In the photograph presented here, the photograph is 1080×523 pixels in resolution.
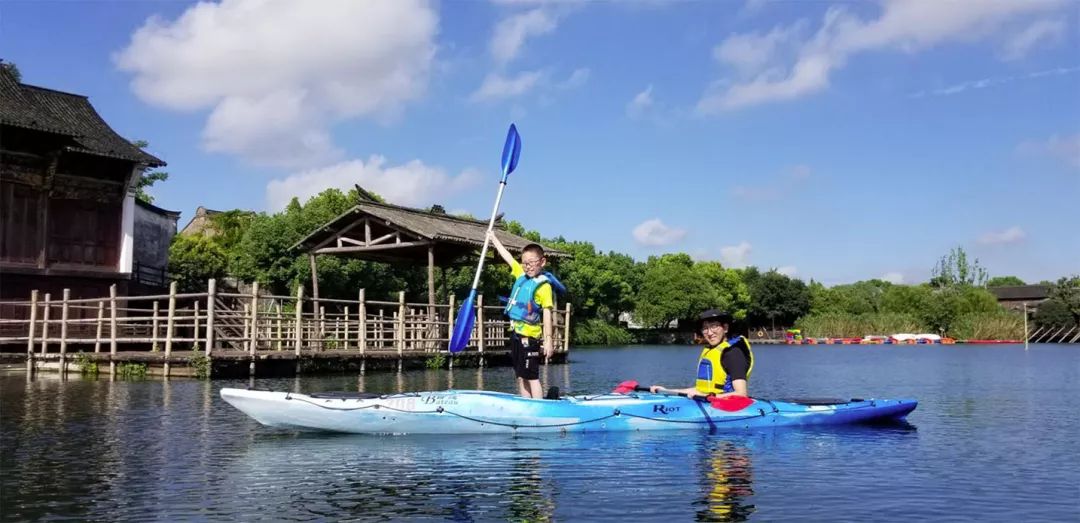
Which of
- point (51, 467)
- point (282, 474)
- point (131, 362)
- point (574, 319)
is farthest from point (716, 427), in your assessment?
point (574, 319)

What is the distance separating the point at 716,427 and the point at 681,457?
5.46 ft

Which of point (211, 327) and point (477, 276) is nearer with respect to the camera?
point (477, 276)

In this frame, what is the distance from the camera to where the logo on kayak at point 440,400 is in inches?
391

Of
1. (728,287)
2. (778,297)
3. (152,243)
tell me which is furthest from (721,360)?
(778,297)

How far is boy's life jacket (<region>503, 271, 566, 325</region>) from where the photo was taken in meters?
9.98

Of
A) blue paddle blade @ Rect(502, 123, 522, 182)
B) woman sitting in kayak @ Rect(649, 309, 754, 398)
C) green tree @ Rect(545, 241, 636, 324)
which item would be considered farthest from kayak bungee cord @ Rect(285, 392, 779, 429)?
green tree @ Rect(545, 241, 636, 324)

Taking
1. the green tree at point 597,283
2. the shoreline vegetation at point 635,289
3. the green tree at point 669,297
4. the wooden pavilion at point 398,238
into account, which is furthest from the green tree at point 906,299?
the wooden pavilion at point 398,238

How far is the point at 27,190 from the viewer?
24281 mm

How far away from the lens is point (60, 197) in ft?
82.2

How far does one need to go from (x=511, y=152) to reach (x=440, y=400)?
4.16 meters

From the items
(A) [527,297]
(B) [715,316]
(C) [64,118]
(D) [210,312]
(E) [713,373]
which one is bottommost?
(E) [713,373]

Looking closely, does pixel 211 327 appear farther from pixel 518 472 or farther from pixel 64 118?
pixel 64 118

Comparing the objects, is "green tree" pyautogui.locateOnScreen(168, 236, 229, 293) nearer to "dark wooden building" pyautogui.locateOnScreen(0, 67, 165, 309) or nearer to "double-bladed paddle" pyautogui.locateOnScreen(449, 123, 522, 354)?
"dark wooden building" pyautogui.locateOnScreen(0, 67, 165, 309)

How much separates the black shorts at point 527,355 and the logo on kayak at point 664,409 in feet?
4.72
